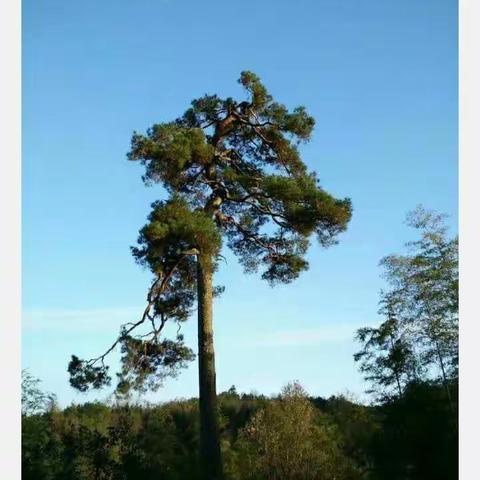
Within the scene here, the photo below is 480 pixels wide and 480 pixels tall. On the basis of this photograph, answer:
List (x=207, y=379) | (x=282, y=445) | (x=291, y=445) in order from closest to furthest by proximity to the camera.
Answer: (x=207, y=379), (x=291, y=445), (x=282, y=445)

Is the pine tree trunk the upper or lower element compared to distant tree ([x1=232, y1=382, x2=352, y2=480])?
upper

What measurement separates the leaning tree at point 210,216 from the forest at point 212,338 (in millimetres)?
21

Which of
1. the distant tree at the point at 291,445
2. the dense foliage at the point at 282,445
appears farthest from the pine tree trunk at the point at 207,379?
the distant tree at the point at 291,445

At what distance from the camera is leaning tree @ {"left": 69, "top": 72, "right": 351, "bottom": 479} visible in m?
9.91

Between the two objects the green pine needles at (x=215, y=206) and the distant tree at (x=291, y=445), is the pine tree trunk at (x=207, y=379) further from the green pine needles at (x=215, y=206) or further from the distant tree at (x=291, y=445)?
the distant tree at (x=291, y=445)

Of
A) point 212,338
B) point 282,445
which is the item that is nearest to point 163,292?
point 212,338

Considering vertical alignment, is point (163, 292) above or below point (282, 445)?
above

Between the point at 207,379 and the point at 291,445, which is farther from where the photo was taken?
the point at 291,445

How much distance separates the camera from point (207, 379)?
9.97 m

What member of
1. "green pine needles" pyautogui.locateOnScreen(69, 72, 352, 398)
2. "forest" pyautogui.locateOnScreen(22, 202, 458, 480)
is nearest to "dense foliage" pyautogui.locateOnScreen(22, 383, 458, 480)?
"forest" pyautogui.locateOnScreen(22, 202, 458, 480)

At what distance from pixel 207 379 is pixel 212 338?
23.4 inches

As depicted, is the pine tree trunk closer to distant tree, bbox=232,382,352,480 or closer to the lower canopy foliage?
the lower canopy foliage

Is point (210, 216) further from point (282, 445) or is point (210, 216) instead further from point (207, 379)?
point (282, 445)

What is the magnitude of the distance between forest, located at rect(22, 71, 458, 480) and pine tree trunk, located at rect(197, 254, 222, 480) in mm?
16
